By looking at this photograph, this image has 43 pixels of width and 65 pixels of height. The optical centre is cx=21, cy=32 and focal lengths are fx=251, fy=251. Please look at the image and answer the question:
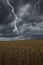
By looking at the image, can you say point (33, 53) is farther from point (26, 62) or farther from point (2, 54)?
point (2, 54)

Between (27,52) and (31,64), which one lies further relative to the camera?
(27,52)

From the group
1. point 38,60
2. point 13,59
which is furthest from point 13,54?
point 38,60

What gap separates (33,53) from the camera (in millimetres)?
5312

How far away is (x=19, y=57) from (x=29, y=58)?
22 cm

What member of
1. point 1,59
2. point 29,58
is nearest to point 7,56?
point 1,59

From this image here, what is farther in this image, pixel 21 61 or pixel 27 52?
pixel 27 52

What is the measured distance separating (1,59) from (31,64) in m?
0.64

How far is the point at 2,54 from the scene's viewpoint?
5.43 m

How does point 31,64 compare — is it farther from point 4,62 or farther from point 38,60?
point 4,62

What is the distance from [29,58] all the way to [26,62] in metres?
0.14

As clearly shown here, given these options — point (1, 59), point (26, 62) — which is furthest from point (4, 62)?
point (26, 62)

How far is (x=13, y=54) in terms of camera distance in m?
5.33

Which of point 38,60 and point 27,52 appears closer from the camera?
point 38,60

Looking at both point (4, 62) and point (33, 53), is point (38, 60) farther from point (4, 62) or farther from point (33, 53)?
point (4, 62)
